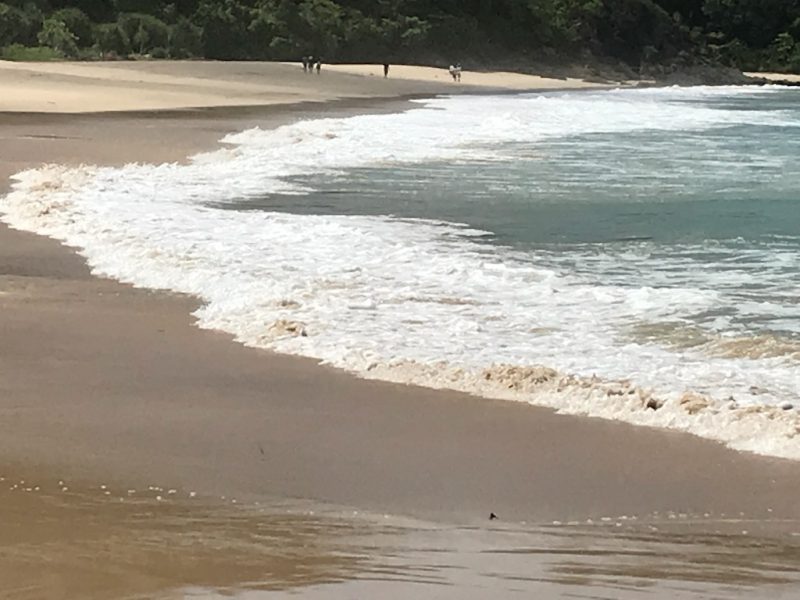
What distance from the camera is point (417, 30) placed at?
2837 inches

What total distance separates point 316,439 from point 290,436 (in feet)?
0.39

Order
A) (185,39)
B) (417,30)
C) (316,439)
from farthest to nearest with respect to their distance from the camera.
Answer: (417,30)
(185,39)
(316,439)

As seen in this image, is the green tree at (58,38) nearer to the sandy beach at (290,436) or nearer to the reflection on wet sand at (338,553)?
the sandy beach at (290,436)

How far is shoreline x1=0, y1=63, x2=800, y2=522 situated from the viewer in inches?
193

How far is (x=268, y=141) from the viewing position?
79.7 feet

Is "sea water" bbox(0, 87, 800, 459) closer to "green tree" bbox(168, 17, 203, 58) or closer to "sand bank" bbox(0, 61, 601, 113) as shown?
"sand bank" bbox(0, 61, 601, 113)

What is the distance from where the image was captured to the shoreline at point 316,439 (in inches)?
193

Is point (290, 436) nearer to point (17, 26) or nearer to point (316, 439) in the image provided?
point (316, 439)

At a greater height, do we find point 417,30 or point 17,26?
point 417,30

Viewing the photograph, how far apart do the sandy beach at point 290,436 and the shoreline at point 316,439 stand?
1cm

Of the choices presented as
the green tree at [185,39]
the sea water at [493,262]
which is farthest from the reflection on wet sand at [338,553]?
the green tree at [185,39]

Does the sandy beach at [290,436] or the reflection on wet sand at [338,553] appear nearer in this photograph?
the reflection on wet sand at [338,553]

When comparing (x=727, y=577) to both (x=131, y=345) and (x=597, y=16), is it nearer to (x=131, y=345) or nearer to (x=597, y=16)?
(x=131, y=345)

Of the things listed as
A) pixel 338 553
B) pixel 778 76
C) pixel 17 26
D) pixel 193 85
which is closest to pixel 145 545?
pixel 338 553
